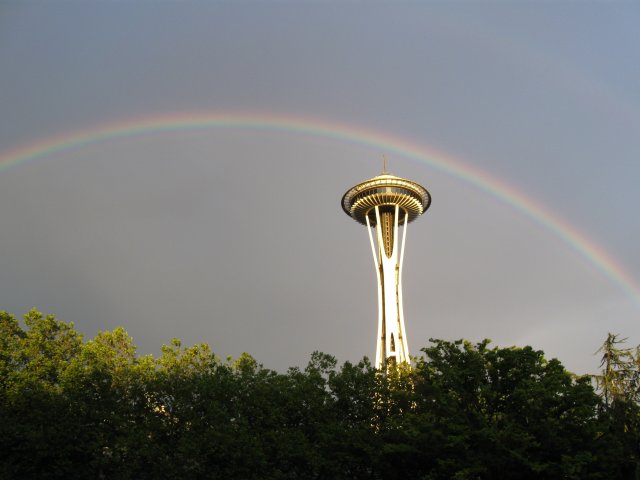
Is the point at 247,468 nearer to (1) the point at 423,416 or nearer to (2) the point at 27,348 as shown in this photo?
(1) the point at 423,416

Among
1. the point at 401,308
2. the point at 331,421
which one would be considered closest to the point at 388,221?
the point at 401,308

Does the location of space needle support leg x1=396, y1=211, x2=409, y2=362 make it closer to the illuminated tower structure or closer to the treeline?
the illuminated tower structure

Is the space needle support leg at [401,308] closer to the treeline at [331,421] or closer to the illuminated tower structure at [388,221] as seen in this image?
the illuminated tower structure at [388,221]

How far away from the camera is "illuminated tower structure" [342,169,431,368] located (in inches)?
2923

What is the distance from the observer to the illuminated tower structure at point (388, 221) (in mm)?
74250

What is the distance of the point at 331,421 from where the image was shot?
3412 cm

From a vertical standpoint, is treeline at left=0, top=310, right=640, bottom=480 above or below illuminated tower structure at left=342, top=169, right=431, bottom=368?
below

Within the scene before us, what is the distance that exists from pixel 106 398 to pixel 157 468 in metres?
5.85

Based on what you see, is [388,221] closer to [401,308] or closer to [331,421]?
[401,308]

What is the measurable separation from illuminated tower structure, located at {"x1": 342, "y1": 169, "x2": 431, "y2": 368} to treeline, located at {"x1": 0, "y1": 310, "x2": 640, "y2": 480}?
36078 mm

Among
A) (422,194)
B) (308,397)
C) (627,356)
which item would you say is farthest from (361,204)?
(627,356)

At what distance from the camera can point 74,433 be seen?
3269 cm

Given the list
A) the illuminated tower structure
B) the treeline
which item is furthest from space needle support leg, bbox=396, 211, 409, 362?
the treeline

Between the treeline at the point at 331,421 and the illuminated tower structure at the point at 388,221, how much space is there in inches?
1420
